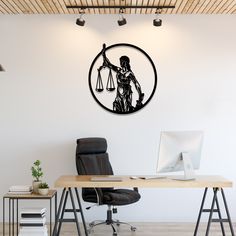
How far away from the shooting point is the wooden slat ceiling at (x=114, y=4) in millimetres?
5270

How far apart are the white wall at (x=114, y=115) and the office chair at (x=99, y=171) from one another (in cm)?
35

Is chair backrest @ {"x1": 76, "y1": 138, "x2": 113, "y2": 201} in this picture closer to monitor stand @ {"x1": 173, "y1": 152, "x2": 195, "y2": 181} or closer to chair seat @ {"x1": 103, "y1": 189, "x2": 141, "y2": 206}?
chair seat @ {"x1": 103, "y1": 189, "x2": 141, "y2": 206}

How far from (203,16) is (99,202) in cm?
297

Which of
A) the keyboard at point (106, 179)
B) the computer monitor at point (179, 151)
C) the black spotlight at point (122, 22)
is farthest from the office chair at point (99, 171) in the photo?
the black spotlight at point (122, 22)

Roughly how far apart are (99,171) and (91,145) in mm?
359

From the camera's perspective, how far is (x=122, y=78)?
5.94 meters

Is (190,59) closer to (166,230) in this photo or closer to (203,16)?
(203,16)

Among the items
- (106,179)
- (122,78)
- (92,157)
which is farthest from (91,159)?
(122,78)

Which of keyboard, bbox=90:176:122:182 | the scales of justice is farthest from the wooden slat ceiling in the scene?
keyboard, bbox=90:176:122:182

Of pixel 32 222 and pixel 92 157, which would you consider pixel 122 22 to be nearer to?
pixel 92 157

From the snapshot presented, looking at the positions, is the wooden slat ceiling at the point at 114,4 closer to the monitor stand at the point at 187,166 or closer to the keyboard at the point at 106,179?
the monitor stand at the point at 187,166

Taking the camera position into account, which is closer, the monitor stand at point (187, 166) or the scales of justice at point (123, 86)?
the monitor stand at point (187, 166)

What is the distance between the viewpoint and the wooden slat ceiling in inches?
207

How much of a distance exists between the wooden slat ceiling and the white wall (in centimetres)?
16
